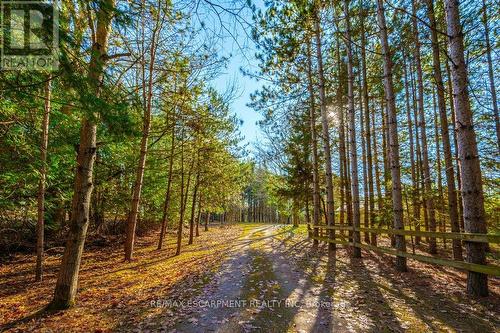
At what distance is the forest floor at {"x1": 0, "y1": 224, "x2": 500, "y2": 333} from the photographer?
157 inches

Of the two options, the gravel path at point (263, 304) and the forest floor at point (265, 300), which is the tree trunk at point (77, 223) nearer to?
the forest floor at point (265, 300)

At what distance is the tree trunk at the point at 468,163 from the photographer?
4637 millimetres

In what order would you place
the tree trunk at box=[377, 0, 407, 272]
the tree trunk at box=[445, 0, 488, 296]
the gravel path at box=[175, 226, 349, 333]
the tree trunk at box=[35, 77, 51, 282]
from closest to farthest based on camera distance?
1. the gravel path at box=[175, 226, 349, 333]
2. the tree trunk at box=[445, 0, 488, 296]
3. the tree trunk at box=[35, 77, 51, 282]
4. the tree trunk at box=[377, 0, 407, 272]

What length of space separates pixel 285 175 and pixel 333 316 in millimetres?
13867

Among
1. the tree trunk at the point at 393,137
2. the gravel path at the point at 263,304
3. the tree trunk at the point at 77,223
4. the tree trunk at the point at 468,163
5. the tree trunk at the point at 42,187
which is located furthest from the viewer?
the tree trunk at the point at 393,137

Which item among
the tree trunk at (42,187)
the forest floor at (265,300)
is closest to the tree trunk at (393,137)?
the forest floor at (265,300)

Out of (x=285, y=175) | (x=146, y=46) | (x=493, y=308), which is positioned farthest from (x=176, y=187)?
(x=493, y=308)

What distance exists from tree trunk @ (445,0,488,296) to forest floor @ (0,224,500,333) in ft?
2.19

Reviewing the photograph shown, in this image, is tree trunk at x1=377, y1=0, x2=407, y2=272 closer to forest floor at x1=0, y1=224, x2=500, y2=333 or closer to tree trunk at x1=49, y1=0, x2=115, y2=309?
forest floor at x1=0, y1=224, x2=500, y2=333

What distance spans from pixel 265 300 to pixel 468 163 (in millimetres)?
4608

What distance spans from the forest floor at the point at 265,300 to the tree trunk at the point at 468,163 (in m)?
0.67

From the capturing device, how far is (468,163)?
475 centimetres

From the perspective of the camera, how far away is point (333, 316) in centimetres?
417

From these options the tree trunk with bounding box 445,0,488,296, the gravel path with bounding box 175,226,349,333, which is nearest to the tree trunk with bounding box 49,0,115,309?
the gravel path with bounding box 175,226,349,333
